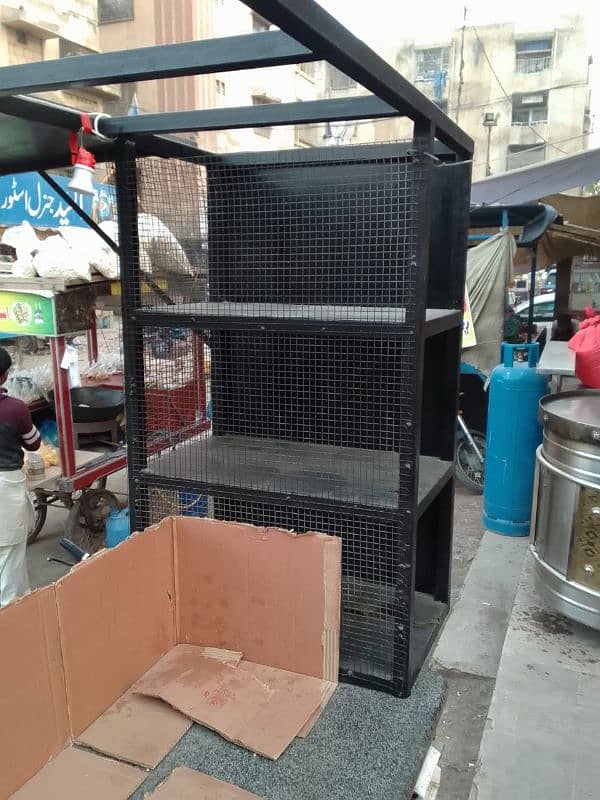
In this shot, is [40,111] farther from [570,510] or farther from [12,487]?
[570,510]

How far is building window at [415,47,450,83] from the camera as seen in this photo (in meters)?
36.2

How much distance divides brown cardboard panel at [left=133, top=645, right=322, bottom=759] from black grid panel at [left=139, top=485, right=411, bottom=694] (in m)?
0.27

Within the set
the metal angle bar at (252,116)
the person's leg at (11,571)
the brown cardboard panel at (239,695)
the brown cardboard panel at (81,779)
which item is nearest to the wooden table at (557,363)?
the metal angle bar at (252,116)

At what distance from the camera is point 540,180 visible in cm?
837

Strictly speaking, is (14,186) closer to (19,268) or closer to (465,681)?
(19,268)

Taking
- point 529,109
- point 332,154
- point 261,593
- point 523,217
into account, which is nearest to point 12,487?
point 261,593

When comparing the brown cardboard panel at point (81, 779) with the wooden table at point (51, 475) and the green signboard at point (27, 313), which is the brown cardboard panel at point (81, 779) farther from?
the green signboard at point (27, 313)

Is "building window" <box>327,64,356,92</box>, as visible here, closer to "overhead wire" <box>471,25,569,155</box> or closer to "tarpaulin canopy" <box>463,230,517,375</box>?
"overhead wire" <box>471,25,569,155</box>

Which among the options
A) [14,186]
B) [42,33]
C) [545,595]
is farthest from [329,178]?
[42,33]

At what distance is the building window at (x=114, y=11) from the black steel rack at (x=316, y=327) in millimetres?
19599

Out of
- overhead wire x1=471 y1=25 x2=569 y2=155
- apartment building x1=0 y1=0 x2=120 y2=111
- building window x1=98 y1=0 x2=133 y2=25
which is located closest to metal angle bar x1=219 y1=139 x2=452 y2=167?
apartment building x1=0 y1=0 x2=120 y2=111

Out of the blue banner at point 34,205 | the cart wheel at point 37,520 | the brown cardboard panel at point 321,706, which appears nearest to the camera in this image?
the brown cardboard panel at point 321,706

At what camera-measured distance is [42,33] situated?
17.4m

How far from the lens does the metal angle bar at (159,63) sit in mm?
1708
